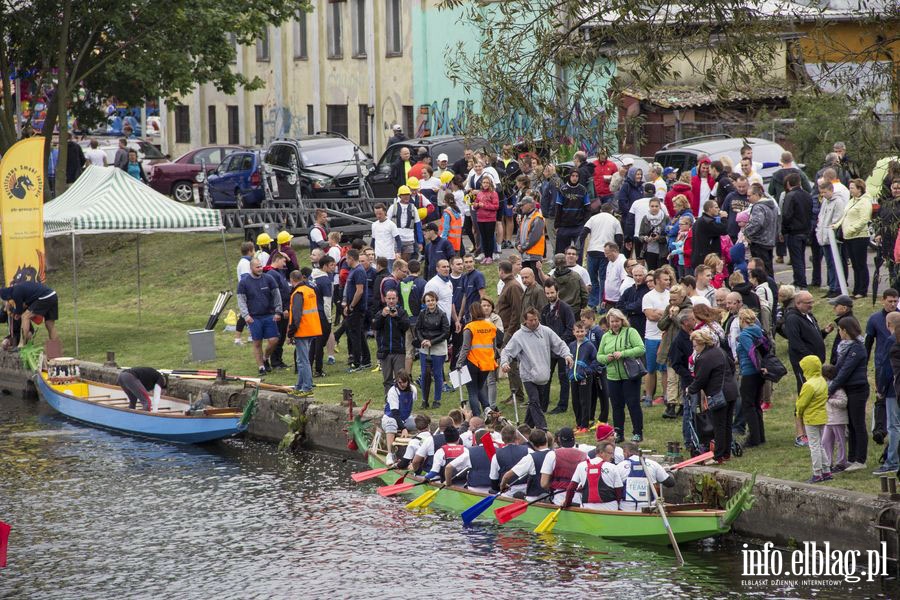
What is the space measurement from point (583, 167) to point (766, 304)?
7900 mm

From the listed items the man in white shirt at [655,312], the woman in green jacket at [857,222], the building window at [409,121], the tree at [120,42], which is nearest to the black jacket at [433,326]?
the man in white shirt at [655,312]

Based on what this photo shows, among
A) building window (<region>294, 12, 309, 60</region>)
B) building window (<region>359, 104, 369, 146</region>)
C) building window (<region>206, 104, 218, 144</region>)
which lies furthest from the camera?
building window (<region>206, 104, 218, 144</region>)

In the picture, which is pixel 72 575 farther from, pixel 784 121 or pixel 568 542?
pixel 784 121

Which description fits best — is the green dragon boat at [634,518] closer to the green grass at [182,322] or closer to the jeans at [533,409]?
the green grass at [182,322]

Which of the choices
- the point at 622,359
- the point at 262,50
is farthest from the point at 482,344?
the point at 262,50

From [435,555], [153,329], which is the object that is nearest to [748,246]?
[435,555]

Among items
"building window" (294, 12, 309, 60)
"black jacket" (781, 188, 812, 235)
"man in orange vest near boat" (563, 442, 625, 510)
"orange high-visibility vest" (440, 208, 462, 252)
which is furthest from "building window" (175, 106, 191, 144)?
"man in orange vest near boat" (563, 442, 625, 510)

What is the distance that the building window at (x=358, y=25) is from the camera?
157 ft

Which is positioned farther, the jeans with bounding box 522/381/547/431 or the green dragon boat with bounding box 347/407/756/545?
the jeans with bounding box 522/381/547/431

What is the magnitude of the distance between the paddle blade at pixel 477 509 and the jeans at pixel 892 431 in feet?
15.7

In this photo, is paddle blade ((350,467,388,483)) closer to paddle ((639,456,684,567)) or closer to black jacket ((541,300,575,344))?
black jacket ((541,300,575,344))

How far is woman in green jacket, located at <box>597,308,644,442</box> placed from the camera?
17.4 metres

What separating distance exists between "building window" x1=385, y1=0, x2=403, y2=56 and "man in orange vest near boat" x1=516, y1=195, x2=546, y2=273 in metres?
24.0

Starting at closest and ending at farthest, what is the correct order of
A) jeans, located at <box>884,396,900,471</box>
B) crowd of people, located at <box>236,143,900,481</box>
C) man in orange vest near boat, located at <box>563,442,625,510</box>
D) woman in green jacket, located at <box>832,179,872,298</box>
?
jeans, located at <box>884,396,900,471</box> → man in orange vest near boat, located at <box>563,442,625,510</box> → crowd of people, located at <box>236,143,900,481</box> → woman in green jacket, located at <box>832,179,872,298</box>
